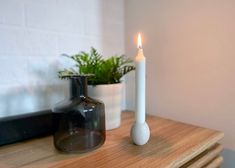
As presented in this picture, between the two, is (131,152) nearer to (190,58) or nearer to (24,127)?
(24,127)

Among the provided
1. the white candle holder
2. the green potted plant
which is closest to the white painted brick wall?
the green potted plant

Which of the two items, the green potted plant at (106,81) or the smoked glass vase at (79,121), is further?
the green potted plant at (106,81)

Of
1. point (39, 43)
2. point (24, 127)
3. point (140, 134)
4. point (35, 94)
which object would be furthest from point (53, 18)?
point (140, 134)

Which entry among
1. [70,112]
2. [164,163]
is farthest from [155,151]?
[70,112]

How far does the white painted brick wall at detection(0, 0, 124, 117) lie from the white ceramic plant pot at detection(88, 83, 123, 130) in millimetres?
194

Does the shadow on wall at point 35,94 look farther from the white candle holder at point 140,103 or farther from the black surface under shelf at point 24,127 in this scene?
the white candle holder at point 140,103

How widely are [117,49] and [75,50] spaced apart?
236 mm

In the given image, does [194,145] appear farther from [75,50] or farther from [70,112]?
[75,50]

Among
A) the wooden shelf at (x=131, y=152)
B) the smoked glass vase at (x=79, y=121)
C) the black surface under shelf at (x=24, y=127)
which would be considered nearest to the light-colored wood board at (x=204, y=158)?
the wooden shelf at (x=131, y=152)

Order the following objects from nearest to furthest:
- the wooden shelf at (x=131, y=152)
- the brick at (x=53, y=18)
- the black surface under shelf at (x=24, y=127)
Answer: the wooden shelf at (x=131, y=152)
the black surface under shelf at (x=24, y=127)
the brick at (x=53, y=18)

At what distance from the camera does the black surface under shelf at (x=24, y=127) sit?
607 millimetres

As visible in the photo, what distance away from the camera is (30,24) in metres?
0.72

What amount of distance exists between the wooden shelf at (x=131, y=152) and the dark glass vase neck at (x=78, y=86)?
152mm

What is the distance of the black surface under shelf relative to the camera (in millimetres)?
607
